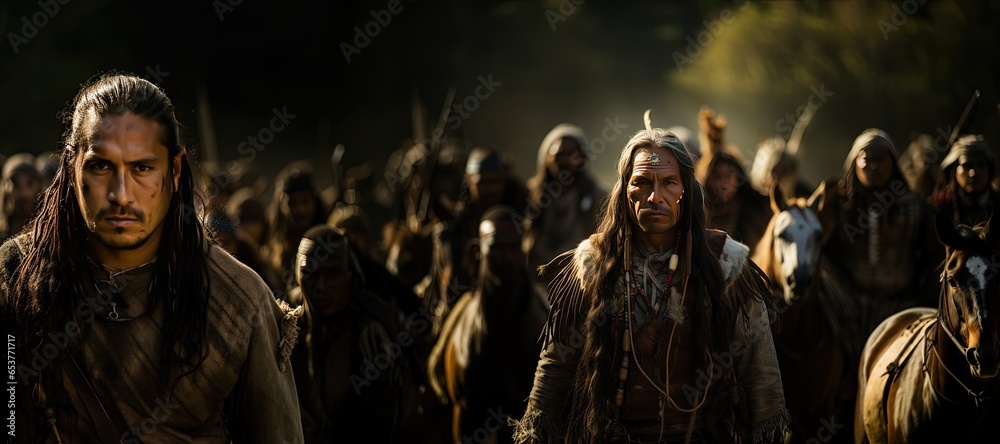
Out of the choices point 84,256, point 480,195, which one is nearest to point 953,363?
point 84,256

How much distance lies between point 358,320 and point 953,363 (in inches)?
136

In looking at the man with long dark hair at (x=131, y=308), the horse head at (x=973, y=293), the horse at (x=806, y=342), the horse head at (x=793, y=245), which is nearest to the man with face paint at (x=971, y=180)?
the horse at (x=806, y=342)

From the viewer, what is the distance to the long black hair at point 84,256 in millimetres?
3527

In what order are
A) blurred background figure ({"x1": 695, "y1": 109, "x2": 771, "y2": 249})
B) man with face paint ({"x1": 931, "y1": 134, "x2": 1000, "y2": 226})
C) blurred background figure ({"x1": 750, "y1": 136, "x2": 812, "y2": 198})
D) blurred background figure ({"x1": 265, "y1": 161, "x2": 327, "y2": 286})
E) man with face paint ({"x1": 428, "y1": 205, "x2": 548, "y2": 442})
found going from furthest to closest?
blurred background figure ({"x1": 750, "y1": 136, "x2": 812, "y2": 198}) < blurred background figure ({"x1": 265, "y1": 161, "x2": 327, "y2": 286}) < blurred background figure ({"x1": 695, "y1": 109, "x2": 771, "y2": 249}) < man with face paint ({"x1": 931, "y1": 134, "x2": 1000, "y2": 226}) < man with face paint ({"x1": 428, "y1": 205, "x2": 548, "y2": 442})

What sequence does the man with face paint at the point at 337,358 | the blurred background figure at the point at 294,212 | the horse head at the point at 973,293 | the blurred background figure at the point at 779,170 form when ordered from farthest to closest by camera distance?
the blurred background figure at the point at 779,170, the blurred background figure at the point at 294,212, the man with face paint at the point at 337,358, the horse head at the point at 973,293

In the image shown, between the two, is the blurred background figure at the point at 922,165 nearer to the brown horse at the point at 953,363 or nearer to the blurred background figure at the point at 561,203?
the blurred background figure at the point at 561,203

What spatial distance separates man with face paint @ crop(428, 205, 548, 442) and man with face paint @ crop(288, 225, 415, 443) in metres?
1.04

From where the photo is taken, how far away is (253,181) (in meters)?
18.7

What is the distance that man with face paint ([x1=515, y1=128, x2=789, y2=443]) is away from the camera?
494cm

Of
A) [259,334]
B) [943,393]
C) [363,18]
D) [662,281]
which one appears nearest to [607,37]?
[363,18]

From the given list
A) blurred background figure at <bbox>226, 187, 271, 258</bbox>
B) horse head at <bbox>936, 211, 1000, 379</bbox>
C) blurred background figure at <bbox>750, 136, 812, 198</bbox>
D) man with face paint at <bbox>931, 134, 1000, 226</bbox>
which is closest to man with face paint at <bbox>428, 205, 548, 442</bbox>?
horse head at <bbox>936, 211, 1000, 379</bbox>

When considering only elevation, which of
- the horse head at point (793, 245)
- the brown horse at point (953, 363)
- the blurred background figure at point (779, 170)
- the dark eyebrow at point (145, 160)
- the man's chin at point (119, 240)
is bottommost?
the brown horse at point (953, 363)

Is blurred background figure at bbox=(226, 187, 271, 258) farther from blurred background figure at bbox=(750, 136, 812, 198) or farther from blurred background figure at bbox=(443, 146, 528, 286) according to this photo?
blurred background figure at bbox=(750, 136, 812, 198)

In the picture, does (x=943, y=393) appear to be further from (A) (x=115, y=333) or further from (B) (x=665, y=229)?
(A) (x=115, y=333)
